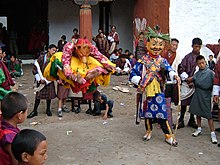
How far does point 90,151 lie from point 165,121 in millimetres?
1398

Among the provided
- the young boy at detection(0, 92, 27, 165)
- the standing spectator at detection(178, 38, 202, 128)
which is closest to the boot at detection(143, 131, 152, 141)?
the standing spectator at detection(178, 38, 202, 128)

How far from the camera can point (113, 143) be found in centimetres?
716

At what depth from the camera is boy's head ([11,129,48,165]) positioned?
2938 mm

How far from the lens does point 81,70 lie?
21.2 feet

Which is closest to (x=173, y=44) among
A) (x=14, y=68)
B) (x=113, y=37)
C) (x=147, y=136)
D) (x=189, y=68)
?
(x=189, y=68)

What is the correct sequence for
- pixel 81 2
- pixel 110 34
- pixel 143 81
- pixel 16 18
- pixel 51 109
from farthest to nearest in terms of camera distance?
pixel 16 18 → pixel 110 34 → pixel 81 2 → pixel 51 109 → pixel 143 81

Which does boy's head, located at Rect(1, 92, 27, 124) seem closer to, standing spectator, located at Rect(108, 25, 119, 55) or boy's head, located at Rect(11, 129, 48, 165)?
boy's head, located at Rect(11, 129, 48, 165)

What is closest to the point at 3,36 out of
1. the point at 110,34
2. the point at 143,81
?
the point at 110,34

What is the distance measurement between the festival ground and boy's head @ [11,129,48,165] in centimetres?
321

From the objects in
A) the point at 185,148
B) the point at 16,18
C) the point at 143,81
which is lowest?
the point at 185,148

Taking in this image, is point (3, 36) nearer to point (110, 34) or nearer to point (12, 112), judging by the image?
point (110, 34)

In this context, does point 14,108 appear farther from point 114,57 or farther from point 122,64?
point 114,57

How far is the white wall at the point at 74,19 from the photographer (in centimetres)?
1769

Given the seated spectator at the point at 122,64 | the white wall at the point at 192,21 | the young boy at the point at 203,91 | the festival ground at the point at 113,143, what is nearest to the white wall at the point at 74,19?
the seated spectator at the point at 122,64
